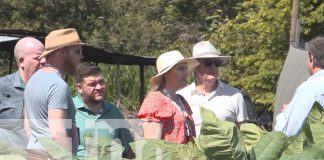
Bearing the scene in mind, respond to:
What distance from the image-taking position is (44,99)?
432cm

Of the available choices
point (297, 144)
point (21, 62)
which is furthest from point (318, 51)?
point (297, 144)

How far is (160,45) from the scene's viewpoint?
34594 mm

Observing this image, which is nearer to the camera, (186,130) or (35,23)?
(186,130)

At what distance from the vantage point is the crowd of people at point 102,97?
14.2 ft

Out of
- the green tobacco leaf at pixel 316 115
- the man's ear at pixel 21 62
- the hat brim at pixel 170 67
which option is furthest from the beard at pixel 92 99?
the green tobacco leaf at pixel 316 115

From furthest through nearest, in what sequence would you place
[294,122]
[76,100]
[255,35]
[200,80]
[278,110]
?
[255,35]
[278,110]
[200,80]
[76,100]
[294,122]

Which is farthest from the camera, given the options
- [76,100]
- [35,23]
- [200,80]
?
[35,23]

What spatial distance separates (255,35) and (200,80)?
18055mm

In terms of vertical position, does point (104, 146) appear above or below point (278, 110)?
above

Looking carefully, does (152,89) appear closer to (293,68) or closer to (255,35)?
(293,68)

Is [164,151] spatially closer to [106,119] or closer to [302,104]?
[302,104]

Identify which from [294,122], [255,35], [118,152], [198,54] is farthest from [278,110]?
[255,35]

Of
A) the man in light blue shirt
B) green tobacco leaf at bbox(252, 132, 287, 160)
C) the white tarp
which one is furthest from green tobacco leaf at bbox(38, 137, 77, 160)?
the white tarp

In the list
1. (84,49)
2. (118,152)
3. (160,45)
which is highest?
(118,152)
